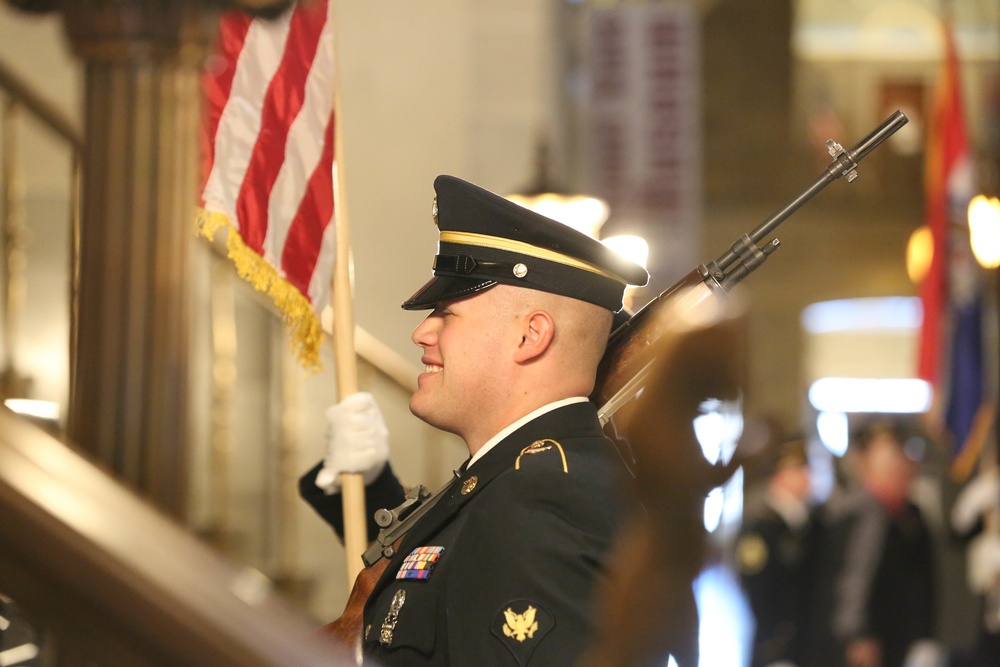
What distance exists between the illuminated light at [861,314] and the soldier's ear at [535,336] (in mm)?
9898

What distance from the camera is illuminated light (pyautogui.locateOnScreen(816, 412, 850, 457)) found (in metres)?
11.1

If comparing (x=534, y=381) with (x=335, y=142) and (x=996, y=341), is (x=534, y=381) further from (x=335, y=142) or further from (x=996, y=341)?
(x=996, y=341)

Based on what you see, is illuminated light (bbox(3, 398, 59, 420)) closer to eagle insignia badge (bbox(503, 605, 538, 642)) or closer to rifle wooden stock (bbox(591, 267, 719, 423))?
rifle wooden stock (bbox(591, 267, 719, 423))

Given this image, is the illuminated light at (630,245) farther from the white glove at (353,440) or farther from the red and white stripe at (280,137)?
the white glove at (353,440)

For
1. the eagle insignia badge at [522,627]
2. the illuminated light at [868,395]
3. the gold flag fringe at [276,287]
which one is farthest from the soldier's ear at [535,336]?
the illuminated light at [868,395]

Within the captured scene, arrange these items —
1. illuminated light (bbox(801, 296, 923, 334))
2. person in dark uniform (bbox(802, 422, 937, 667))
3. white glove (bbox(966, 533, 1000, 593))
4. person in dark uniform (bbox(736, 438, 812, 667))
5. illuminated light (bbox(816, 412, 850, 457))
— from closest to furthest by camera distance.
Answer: white glove (bbox(966, 533, 1000, 593))
person in dark uniform (bbox(802, 422, 937, 667))
person in dark uniform (bbox(736, 438, 812, 667))
illuminated light (bbox(816, 412, 850, 457))
illuminated light (bbox(801, 296, 923, 334))

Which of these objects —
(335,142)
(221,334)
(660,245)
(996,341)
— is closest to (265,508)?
(221,334)

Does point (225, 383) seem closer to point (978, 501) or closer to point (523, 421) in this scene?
point (523, 421)

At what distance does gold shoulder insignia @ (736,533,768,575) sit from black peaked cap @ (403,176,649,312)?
4.96 metres

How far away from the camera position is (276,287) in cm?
219

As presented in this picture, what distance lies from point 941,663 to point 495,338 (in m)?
Answer: 5.36

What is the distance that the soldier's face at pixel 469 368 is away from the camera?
5.31 feet

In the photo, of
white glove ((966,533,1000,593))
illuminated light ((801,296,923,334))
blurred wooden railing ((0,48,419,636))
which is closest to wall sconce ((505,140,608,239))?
blurred wooden railing ((0,48,419,636))

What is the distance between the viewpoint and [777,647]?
630 centimetres
